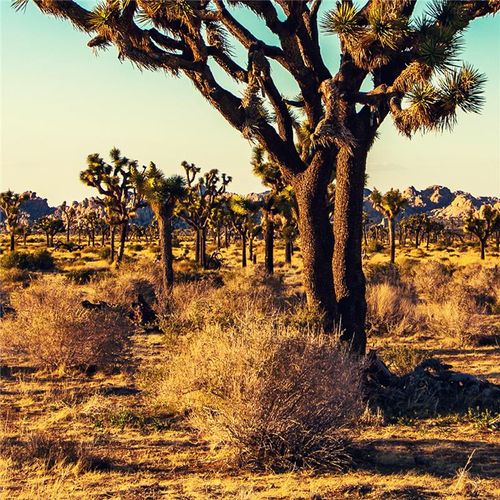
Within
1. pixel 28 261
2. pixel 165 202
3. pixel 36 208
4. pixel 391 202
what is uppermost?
pixel 36 208

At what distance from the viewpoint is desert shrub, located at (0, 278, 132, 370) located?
9.24m

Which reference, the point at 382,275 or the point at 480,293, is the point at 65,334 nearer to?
the point at 480,293

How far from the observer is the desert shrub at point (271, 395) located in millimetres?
5301

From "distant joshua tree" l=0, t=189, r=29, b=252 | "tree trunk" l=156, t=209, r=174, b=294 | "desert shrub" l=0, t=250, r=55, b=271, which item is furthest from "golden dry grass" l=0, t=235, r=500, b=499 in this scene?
"distant joshua tree" l=0, t=189, r=29, b=252

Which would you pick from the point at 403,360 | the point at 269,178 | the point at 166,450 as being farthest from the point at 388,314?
the point at 269,178

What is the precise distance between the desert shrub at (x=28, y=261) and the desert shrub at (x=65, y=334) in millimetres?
22071

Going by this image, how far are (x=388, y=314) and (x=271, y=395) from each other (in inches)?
359

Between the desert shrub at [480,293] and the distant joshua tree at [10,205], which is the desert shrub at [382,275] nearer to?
the desert shrub at [480,293]

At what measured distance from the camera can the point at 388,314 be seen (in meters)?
13.9

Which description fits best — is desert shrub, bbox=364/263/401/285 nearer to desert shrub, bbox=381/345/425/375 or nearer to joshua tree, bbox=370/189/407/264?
desert shrub, bbox=381/345/425/375

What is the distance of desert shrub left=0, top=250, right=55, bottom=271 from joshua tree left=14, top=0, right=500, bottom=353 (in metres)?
23.2

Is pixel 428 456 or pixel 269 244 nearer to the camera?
pixel 428 456

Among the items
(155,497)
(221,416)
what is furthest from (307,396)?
(155,497)

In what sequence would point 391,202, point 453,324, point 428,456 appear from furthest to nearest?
point 391,202
point 453,324
point 428,456
